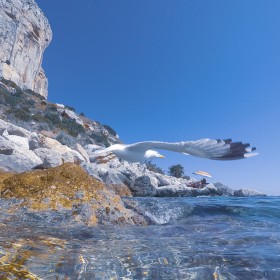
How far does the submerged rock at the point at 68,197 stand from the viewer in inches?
172

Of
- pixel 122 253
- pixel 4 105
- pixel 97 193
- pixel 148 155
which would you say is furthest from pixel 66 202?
pixel 4 105

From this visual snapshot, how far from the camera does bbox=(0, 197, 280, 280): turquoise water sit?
Answer: 8.29ft

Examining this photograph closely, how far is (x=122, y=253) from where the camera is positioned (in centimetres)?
299

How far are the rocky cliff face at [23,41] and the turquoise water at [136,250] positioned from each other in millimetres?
47761

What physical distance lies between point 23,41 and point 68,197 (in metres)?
53.9

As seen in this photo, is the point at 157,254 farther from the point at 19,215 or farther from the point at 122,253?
the point at 19,215

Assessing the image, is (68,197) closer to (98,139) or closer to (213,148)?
(213,148)

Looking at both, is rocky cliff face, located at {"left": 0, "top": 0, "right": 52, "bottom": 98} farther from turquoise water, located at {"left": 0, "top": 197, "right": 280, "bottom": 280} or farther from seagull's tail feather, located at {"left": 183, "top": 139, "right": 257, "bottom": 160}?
turquoise water, located at {"left": 0, "top": 197, "right": 280, "bottom": 280}

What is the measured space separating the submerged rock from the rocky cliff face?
46.0 m

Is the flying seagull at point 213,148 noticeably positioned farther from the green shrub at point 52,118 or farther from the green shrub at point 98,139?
the green shrub at point 98,139

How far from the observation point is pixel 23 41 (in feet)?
169

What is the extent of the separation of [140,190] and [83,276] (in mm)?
13383

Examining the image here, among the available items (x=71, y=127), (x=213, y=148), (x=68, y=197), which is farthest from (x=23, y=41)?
(x=213, y=148)

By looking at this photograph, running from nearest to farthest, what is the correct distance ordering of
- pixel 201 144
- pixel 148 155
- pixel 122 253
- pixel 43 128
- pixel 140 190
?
pixel 122 253
pixel 201 144
pixel 148 155
pixel 140 190
pixel 43 128
